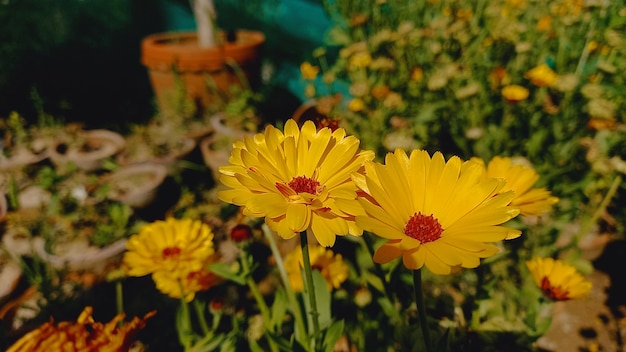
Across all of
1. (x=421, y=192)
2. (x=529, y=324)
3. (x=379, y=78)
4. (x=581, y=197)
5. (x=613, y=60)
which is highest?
(x=421, y=192)

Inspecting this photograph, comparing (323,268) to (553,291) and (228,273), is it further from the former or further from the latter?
(553,291)

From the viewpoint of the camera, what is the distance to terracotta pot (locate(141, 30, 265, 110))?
2902 mm

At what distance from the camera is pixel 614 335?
60.5 inches

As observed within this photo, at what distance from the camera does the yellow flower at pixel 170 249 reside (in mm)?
912

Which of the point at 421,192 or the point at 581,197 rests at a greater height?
the point at 421,192

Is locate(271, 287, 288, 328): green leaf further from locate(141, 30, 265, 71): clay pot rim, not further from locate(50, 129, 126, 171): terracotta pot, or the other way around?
locate(141, 30, 265, 71): clay pot rim

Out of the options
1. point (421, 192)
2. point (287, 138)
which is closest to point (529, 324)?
point (421, 192)

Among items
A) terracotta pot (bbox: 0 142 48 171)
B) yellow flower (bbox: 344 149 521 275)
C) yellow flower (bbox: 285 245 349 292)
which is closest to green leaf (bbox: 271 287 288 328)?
yellow flower (bbox: 285 245 349 292)

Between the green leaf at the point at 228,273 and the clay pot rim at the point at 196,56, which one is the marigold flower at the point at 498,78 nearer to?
the green leaf at the point at 228,273

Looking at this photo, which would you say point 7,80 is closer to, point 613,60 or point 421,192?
point 421,192

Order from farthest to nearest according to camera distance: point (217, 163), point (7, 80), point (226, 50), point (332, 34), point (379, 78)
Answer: point (7, 80) < point (226, 50) < point (332, 34) < point (217, 163) < point (379, 78)

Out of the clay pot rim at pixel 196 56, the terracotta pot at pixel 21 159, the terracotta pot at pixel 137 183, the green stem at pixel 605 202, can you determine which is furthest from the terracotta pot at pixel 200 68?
the green stem at pixel 605 202

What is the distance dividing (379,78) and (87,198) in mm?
1708

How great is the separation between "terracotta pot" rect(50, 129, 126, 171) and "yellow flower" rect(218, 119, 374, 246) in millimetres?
2254
